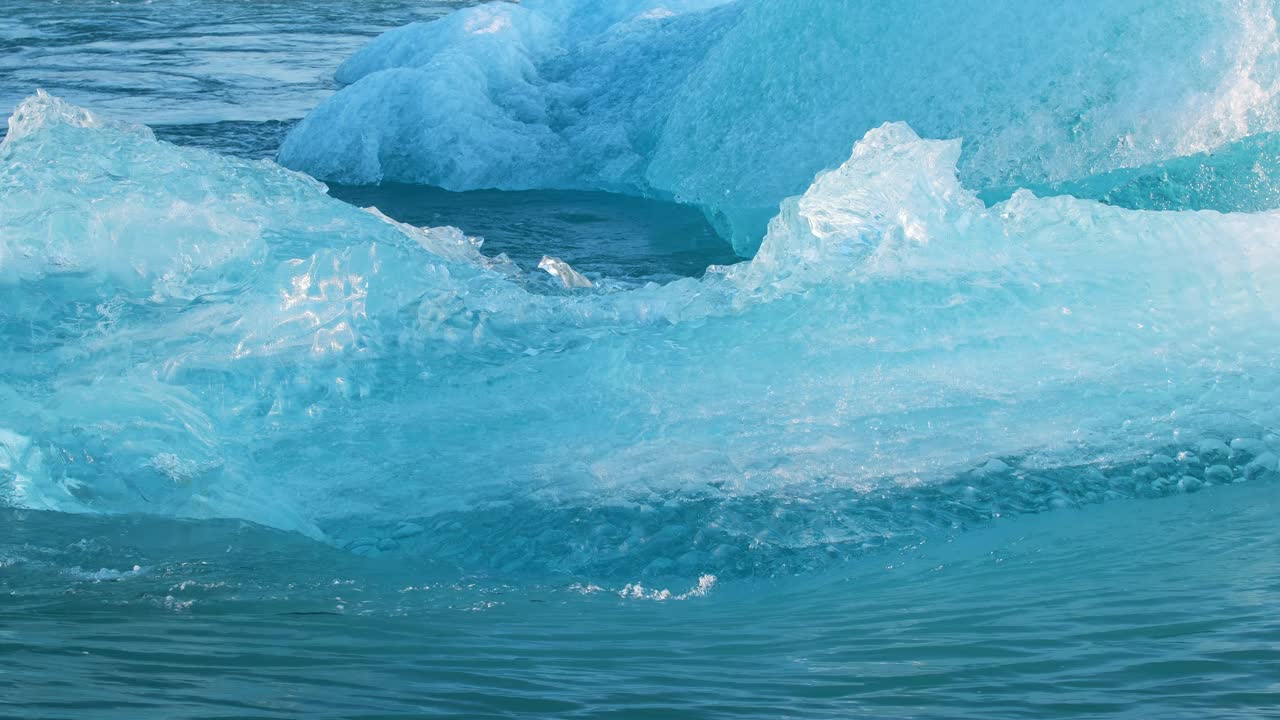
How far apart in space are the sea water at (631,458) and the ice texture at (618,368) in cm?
1

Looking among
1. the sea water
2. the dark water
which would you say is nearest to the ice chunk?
the sea water

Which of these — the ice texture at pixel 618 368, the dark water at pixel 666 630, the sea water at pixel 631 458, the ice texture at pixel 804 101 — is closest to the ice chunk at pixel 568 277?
the sea water at pixel 631 458

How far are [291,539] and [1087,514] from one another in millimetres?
1714

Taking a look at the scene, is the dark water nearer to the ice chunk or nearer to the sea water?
the sea water

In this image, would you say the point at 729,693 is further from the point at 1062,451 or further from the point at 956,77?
the point at 956,77

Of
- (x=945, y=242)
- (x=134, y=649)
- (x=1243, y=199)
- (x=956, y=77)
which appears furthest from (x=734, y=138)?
(x=134, y=649)

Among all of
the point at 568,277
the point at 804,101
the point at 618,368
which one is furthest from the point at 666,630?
the point at 804,101

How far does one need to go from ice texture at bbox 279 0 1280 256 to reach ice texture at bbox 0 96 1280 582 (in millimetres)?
1776

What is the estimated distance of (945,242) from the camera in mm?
3520

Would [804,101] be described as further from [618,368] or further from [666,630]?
[666,630]

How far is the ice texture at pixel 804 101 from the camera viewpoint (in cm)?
522

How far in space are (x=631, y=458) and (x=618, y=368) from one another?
1.22ft

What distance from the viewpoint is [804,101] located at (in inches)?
234

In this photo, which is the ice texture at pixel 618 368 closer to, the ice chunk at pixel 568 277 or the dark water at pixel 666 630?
the dark water at pixel 666 630
